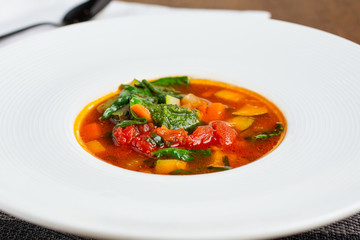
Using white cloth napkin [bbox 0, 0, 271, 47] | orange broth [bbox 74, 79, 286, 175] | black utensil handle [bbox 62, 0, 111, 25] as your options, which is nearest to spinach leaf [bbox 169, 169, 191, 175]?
orange broth [bbox 74, 79, 286, 175]

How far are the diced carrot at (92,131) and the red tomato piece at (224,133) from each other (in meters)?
0.82

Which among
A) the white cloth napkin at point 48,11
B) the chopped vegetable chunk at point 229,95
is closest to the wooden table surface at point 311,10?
the white cloth napkin at point 48,11

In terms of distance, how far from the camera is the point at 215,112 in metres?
3.90

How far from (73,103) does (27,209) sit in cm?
154

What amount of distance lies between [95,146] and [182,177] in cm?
90

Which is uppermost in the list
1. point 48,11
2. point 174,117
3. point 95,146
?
point 48,11

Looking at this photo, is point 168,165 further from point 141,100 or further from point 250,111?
point 250,111

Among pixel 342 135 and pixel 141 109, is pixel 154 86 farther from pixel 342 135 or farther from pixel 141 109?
pixel 342 135

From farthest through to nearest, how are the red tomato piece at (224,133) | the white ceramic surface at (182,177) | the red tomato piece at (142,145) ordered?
the red tomato piece at (224,133) → the red tomato piece at (142,145) → the white ceramic surface at (182,177)

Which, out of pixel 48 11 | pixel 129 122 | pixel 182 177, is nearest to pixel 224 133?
pixel 129 122

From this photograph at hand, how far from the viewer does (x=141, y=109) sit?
3.72 m

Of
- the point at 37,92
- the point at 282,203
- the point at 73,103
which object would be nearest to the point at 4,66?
the point at 37,92

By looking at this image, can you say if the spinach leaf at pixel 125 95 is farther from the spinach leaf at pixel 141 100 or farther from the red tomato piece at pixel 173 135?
the red tomato piece at pixel 173 135

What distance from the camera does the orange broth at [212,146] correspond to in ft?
10.6
